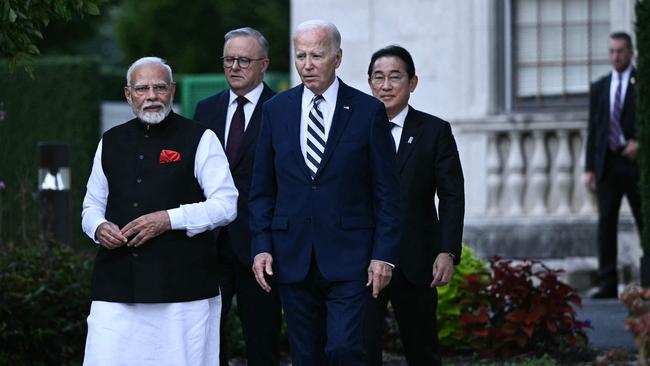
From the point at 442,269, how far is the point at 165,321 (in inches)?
60.8

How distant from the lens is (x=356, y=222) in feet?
24.9

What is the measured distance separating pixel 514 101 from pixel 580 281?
2026 millimetres

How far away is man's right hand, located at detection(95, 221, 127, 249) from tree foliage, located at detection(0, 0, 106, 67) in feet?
5.00

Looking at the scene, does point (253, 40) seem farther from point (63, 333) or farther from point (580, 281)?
point (580, 281)

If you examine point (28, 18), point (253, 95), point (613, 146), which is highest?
point (28, 18)

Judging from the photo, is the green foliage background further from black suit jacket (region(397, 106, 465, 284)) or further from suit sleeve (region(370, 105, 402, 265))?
suit sleeve (region(370, 105, 402, 265))

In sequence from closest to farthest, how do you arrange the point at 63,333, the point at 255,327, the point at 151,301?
the point at 151,301, the point at 255,327, the point at 63,333

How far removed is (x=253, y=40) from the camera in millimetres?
9102

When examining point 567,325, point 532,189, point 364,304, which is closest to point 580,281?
point 532,189

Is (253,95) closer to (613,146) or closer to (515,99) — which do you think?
(613,146)

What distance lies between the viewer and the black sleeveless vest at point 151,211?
7.53 m

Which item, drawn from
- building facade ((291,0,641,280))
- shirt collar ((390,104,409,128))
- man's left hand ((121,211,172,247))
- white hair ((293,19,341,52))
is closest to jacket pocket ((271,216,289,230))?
man's left hand ((121,211,172,247))

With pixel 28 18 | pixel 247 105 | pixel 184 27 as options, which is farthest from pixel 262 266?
pixel 184 27

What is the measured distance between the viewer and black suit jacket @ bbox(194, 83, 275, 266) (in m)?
8.81
